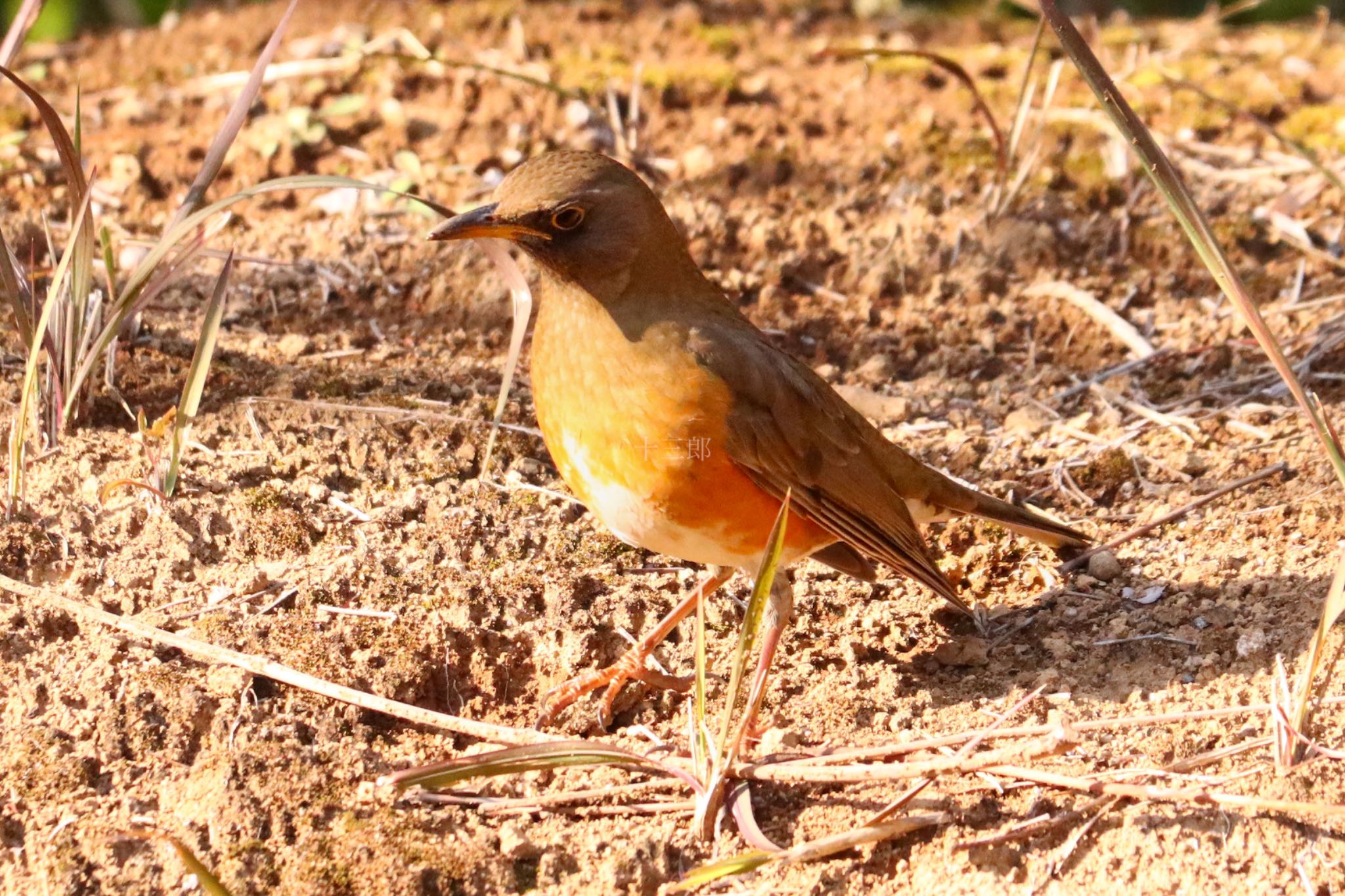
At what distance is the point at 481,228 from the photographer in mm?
3902

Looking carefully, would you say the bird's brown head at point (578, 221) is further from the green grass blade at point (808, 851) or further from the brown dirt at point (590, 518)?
the green grass blade at point (808, 851)

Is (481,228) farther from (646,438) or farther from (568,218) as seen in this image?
(646,438)

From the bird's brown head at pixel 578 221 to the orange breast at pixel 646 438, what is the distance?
11cm

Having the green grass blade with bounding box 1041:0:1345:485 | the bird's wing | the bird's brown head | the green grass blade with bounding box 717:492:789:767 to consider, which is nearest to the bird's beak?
the bird's brown head

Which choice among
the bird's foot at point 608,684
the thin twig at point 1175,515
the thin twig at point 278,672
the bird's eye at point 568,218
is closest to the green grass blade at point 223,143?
the bird's eye at point 568,218

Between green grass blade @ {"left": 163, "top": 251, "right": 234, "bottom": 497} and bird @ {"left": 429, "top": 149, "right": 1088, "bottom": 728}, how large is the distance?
768 millimetres

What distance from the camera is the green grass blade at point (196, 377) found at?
13.4ft

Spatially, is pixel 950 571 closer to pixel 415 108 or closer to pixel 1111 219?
pixel 1111 219

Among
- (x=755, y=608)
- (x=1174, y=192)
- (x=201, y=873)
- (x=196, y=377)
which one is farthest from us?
(x=196, y=377)

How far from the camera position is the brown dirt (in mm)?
3463

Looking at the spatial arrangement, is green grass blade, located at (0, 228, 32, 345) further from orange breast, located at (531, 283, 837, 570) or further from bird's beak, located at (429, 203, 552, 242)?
orange breast, located at (531, 283, 837, 570)

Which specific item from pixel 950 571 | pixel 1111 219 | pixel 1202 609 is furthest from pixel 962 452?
pixel 1111 219

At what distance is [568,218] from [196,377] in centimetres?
114

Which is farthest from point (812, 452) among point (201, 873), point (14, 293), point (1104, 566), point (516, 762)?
point (14, 293)
